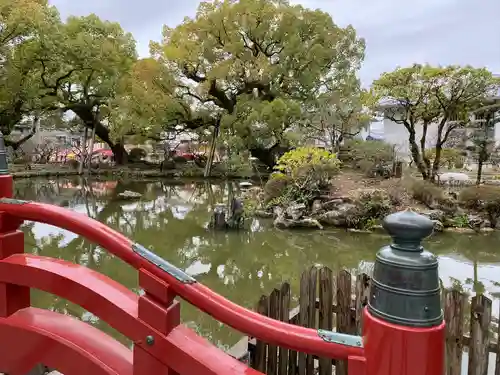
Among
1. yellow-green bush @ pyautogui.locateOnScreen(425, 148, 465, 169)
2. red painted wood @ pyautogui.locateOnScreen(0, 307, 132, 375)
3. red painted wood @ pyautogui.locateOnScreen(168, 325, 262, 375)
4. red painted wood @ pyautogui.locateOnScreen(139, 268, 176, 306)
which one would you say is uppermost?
yellow-green bush @ pyautogui.locateOnScreen(425, 148, 465, 169)

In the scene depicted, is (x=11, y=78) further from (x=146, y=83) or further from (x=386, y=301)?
(x=386, y=301)

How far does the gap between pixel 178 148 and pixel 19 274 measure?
22.4 metres

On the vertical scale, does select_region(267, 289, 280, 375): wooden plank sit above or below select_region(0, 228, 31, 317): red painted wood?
below

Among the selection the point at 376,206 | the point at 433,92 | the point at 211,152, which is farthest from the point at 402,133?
the point at 376,206

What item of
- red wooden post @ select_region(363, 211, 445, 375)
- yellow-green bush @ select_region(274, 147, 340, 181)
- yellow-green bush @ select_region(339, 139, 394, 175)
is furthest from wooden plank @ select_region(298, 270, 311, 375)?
yellow-green bush @ select_region(339, 139, 394, 175)

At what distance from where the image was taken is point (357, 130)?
16.5 meters

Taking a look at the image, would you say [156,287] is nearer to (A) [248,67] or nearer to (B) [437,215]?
(B) [437,215]

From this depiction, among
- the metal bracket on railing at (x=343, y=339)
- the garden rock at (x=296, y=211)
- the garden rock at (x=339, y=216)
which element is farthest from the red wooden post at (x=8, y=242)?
the garden rock at (x=339, y=216)

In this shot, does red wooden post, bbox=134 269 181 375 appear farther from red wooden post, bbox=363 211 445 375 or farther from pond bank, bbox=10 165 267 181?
pond bank, bbox=10 165 267 181

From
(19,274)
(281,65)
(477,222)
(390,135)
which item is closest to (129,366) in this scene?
(19,274)

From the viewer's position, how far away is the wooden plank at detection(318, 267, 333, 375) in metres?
2.43

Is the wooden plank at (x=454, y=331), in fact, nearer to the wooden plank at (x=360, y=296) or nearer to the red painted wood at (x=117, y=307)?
the wooden plank at (x=360, y=296)

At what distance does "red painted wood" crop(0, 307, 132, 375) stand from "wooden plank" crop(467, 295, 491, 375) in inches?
68.6

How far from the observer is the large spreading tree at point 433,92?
10.8 meters
